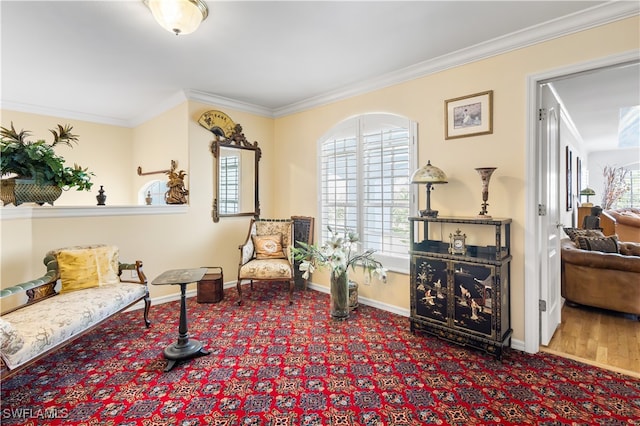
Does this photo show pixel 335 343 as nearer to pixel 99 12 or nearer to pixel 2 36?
pixel 99 12

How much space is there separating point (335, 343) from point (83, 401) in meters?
1.83

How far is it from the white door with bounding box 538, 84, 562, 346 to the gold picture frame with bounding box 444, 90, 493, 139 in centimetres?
40

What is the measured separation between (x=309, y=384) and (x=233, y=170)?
322 centimetres

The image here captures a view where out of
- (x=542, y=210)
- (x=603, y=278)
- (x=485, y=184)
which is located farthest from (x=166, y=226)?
(x=603, y=278)

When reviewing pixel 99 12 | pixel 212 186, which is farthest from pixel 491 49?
pixel 212 186

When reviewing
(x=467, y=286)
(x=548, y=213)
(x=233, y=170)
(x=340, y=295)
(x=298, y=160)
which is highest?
(x=298, y=160)

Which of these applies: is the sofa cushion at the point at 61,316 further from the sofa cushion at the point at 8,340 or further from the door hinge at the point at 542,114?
the door hinge at the point at 542,114

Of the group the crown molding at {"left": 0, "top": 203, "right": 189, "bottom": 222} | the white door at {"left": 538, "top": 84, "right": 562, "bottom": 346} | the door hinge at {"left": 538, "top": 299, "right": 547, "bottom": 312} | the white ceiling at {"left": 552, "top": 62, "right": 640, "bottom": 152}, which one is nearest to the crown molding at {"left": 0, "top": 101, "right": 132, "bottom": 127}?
the crown molding at {"left": 0, "top": 203, "right": 189, "bottom": 222}

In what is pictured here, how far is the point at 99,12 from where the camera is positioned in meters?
2.31

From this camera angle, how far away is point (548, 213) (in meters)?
2.80

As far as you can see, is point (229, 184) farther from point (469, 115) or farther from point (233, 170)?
point (469, 115)

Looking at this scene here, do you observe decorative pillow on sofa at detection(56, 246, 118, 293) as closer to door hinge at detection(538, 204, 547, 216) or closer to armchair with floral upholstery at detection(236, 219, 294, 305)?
armchair with floral upholstery at detection(236, 219, 294, 305)

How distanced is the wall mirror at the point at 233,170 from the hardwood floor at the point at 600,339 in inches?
153

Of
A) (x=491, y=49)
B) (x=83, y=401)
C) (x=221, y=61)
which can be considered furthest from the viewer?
(x=221, y=61)
